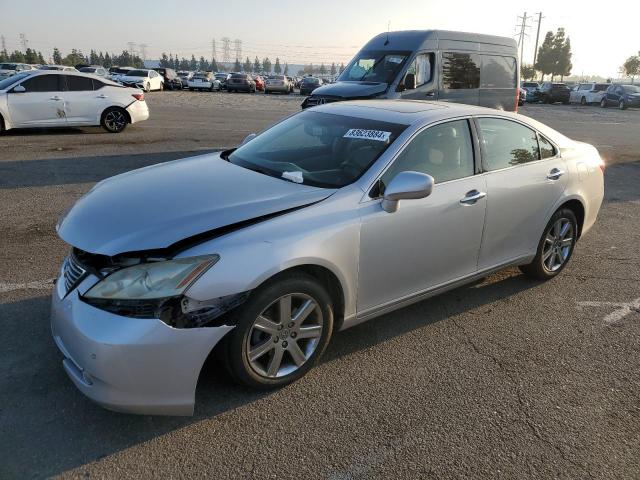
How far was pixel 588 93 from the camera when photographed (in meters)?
39.3

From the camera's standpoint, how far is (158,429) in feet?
8.95

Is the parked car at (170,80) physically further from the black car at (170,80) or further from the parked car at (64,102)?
the parked car at (64,102)

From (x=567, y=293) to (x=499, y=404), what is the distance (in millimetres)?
2008

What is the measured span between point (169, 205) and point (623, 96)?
40550 millimetres

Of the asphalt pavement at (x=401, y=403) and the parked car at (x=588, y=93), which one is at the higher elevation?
the parked car at (x=588, y=93)

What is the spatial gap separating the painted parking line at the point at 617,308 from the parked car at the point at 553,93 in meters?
41.0

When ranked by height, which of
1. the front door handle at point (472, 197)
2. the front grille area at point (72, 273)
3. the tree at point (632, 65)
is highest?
the tree at point (632, 65)

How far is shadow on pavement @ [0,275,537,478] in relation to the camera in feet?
8.28

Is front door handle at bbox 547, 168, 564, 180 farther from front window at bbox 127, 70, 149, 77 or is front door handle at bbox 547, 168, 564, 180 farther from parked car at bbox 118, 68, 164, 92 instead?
front window at bbox 127, 70, 149, 77

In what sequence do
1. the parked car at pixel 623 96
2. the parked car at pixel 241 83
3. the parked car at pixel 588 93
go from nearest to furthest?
the parked car at pixel 623 96 → the parked car at pixel 588 93 → the parked car at pixel 241 83

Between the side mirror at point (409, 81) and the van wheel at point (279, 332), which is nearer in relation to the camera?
the van wheel at point (279, 332)

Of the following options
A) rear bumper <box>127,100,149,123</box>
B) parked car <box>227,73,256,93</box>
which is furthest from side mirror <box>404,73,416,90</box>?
parked car <box>227,73,256,93</box>

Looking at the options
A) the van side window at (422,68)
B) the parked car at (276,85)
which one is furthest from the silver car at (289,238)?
the parked car at (276,85)

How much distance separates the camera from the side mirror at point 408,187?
3121mm
